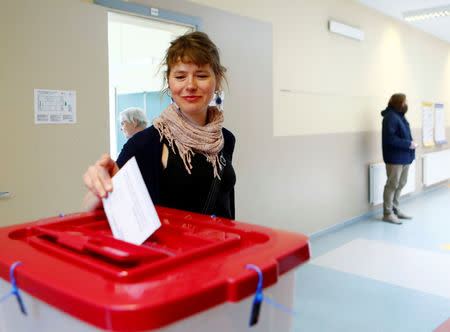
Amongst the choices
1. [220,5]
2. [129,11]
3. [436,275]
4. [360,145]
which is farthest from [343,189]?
[129,11]

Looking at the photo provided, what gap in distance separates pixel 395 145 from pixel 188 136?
4.28 meters

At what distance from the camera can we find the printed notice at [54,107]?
2.11 meters

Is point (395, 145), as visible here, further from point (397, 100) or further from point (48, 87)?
point (48, 87)

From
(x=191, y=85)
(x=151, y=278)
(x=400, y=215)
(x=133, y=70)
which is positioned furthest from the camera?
(x=400, y=215)

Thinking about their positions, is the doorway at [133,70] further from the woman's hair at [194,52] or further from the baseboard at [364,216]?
the woman's hair at [194,52]

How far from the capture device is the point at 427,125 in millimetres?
7168

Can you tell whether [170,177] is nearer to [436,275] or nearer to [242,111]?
[242,111]

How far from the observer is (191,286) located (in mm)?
528

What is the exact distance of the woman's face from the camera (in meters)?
1.19

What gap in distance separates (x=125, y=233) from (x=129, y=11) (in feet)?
6.79

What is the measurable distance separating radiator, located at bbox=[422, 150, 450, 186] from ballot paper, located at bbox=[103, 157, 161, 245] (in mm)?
7146

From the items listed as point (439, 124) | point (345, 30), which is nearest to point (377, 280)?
point (345, 30)

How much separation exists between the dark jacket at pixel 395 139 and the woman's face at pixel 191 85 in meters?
4.25

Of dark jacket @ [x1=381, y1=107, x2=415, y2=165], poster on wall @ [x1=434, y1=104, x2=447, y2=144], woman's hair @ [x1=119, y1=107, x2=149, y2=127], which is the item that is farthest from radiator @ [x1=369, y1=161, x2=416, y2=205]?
woman's hair @ [x1=119, y1=107, x2=149, y2=127]
